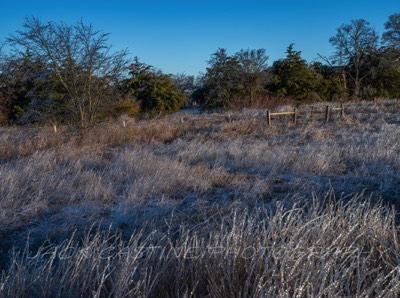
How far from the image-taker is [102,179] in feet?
18.6

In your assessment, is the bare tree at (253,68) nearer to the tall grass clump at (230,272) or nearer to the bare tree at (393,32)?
the bare tree at (393,32)

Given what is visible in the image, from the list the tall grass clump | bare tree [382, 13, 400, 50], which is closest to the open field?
the tall grass clump

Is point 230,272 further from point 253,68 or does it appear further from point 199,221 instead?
point 253,68

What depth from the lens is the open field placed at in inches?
81.2

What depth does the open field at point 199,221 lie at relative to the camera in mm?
2062

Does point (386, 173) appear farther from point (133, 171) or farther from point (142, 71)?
point (142, 71)

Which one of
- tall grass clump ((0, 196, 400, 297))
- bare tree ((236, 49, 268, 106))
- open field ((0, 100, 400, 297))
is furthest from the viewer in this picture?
bare tree ((236, 49, 268, 106))

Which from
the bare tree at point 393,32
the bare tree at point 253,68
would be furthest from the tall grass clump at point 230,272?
the bare tree at point 393,32

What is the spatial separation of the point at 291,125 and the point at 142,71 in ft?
52.4

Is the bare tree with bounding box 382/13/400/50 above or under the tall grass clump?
above

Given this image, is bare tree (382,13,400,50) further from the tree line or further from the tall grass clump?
the tall grass clump

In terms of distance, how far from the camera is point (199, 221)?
154 inches

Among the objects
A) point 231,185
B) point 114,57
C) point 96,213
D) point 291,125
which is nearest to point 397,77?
point 291,125

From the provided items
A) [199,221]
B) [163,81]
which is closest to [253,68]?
[163,81]
